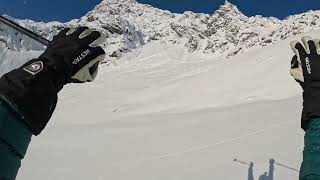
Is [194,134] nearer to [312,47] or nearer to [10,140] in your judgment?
[312,47]

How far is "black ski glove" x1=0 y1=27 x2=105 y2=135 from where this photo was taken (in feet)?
5.70

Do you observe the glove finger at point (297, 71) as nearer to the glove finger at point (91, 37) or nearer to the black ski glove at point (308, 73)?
the black ski glove at point (308, 73)

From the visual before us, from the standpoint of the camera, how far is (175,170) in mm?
6047

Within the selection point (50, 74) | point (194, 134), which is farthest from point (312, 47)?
point (194, 134)

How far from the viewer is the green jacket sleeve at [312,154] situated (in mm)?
1717

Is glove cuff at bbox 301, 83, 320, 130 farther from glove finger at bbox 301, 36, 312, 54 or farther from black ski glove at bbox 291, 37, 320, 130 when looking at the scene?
glove finger at bbox 301, 36, 312, 54

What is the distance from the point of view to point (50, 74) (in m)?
1.90

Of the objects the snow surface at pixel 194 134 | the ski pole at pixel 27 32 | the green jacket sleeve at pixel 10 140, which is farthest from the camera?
the snow surface at pixel 194 134

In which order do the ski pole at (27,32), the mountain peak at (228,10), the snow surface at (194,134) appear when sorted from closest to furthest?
the ski pole at (27,32)
the snow surface at (194,134)
the mountain peak at (228,10)

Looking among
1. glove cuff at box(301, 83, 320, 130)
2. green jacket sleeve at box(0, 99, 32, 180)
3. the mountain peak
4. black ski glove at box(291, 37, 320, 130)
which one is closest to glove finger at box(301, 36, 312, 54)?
black ski glove at box(291, 37, 320, 130)

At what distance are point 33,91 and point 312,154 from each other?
96 centimetres

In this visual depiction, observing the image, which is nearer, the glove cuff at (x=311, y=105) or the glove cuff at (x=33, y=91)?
the glove cuff at (x=33, y=91)

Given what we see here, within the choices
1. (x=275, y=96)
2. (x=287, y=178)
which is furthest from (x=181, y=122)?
(x=275, y=96)

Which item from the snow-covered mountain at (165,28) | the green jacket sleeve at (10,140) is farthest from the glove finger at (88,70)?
the snow-covered mountain at (165,28)
